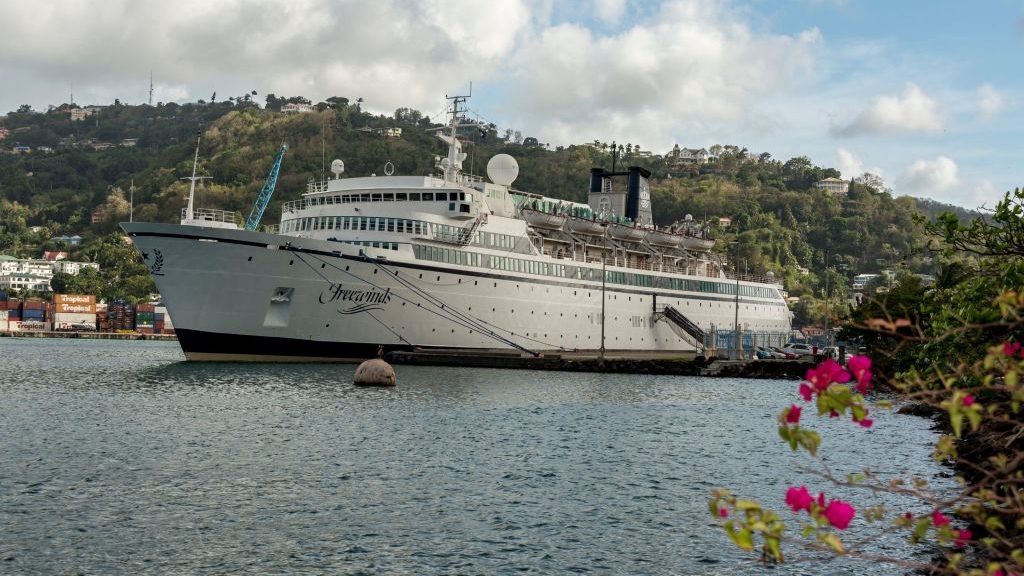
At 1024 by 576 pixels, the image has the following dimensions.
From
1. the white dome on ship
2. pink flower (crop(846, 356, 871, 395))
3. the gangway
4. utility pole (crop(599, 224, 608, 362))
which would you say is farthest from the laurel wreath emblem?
pink flower (crop(846, 356, 871, 395))

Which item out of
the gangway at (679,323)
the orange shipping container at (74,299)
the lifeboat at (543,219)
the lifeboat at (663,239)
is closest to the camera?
the lifeboat at (543,219)

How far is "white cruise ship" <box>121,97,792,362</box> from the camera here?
1965 inches

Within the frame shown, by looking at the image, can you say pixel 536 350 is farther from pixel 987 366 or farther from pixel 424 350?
pixel 987 366

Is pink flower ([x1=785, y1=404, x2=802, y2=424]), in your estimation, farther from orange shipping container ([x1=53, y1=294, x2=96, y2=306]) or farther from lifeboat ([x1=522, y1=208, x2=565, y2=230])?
orange shipping container ([x1=53, y1=294, x2=96, y2=306])

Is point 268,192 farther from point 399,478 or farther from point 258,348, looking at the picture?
point 399,478

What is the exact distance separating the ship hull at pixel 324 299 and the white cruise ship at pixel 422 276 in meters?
0.07

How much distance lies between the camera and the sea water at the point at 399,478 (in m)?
15.2

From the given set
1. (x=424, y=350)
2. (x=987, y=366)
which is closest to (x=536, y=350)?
(x=424, y=350)

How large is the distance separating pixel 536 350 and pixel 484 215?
9539mm

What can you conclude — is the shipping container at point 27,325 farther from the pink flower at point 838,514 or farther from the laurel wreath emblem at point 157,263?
the pink flower at point 838,514

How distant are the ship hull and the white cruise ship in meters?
0.07

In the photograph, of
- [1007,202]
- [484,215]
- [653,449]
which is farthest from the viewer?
[484,215]

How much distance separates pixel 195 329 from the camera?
50.8 m

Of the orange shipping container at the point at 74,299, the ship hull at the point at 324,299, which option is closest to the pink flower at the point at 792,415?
the ship hull at the point at 324,299
